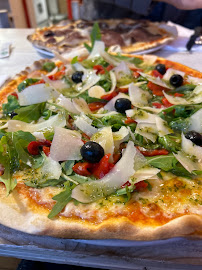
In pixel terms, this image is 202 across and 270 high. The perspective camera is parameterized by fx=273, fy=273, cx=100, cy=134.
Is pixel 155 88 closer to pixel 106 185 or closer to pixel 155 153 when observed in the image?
pixel 155 153

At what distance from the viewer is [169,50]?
11.6ft

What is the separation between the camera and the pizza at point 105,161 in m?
1.39

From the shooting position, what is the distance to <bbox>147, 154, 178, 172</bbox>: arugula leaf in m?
1.60

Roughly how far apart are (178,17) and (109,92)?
3159 mm

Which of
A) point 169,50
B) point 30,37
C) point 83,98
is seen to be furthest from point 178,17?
point 83,98

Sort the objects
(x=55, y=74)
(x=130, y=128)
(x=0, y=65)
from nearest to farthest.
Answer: (x=130, y=128), (x=55, y=74), (x=0, y=65)

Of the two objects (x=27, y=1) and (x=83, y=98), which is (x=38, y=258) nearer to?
(x=83, y=98)

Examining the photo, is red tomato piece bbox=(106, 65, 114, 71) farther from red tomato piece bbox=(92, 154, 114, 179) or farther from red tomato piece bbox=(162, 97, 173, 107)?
red tomato piece bbox=(92, 154, 114, 179)

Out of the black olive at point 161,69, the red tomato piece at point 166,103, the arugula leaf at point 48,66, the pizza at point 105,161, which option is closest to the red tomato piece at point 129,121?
the pizza at point 105,161

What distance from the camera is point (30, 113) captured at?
7.24ft

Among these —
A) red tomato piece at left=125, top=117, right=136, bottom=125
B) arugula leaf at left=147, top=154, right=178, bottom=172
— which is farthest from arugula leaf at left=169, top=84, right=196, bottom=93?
arugula leaf at left=147, top=154, right=178, bottom=172

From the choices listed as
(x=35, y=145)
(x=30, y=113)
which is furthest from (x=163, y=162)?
(x=30, y=113)

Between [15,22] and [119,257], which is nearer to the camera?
[119,257]

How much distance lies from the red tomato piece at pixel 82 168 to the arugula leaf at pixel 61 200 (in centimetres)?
11
